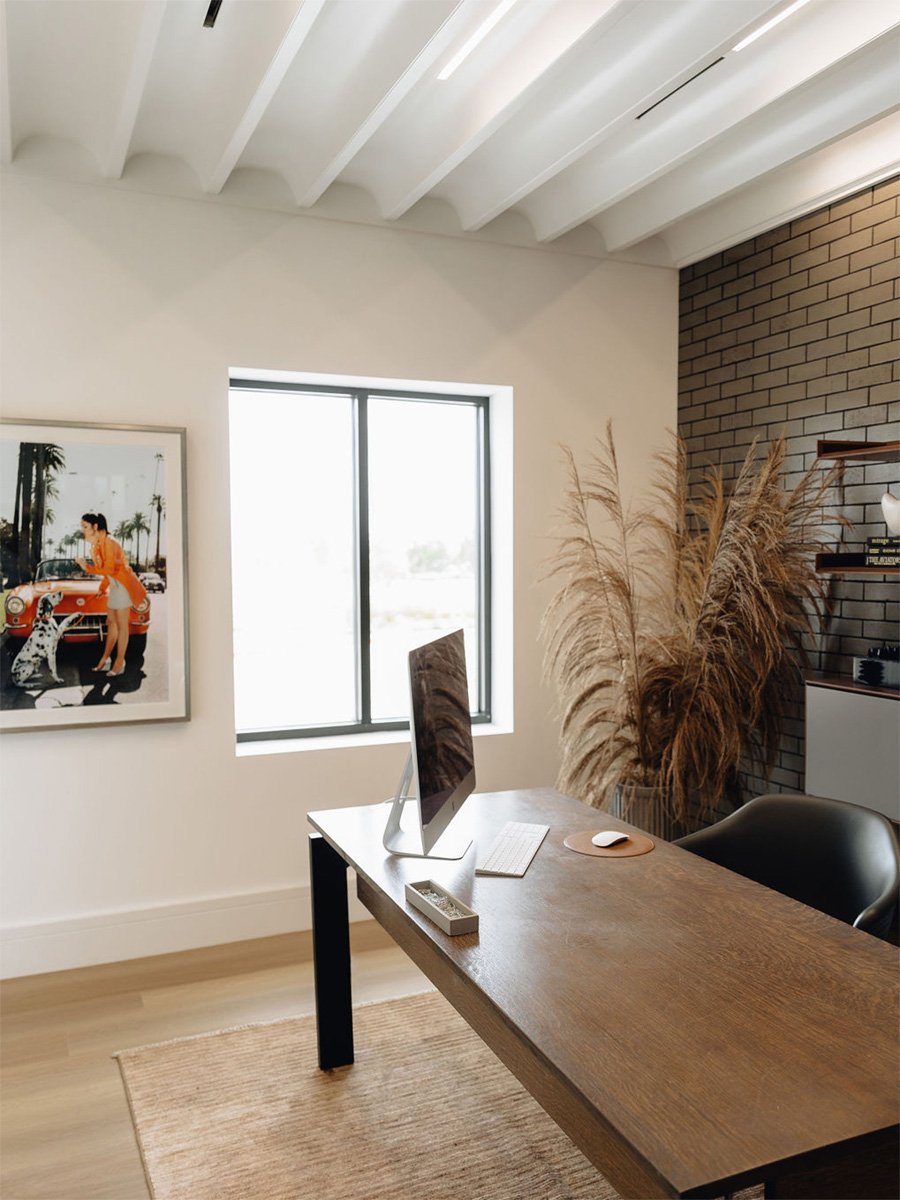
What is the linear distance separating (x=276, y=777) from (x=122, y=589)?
3.22ft

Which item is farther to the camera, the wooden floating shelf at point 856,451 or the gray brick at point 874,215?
the gray brick at point 874,215

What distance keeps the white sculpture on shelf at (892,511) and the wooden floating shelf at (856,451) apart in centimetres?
16

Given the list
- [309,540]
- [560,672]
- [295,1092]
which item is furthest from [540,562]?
[295,1092]

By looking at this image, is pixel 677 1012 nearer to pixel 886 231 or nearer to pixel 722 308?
pixel 886 231

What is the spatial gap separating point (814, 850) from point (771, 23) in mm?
2250

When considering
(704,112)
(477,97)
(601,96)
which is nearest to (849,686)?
(704,112)

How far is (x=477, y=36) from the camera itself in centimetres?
255

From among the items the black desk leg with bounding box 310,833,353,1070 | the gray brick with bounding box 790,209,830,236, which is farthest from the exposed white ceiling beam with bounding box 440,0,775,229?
the black desk leg with bounding box 310,833,353,1070

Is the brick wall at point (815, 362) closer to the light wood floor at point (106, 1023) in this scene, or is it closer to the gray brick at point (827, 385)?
the gray brick at point (827, 385)

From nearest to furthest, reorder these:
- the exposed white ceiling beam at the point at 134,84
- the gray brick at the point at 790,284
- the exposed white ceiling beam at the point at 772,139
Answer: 1. the exposed white ceiling beam at the point at 134,84
2. the exposed white ceiling beam at the point at 772,139
3. the gray brick at the point at 790,284

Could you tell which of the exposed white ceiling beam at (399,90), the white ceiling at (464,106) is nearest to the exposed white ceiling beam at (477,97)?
the white ceiling at (464,106)

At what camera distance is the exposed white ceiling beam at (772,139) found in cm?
288

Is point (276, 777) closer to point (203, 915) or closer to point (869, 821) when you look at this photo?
point (203, 915)

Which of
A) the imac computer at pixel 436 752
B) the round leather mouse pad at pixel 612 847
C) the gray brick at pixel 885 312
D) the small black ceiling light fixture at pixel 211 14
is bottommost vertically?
the round leather mouse pad at pixel 612 847
